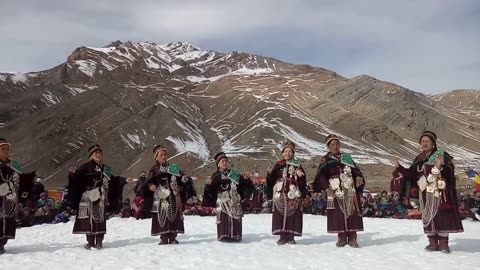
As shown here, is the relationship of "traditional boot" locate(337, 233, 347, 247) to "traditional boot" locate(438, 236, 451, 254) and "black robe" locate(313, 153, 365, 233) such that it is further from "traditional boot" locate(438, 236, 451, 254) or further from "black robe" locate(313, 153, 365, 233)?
"traditional boot" locate(438, 236, 451, 254)

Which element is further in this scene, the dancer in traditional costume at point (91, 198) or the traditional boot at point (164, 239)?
the traditional boot at point (164, 239)

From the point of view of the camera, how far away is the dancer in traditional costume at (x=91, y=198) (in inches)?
343

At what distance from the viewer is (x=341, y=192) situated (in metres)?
8.66

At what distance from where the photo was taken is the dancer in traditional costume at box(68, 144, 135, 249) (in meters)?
8.72

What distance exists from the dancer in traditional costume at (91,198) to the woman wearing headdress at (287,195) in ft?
9.57

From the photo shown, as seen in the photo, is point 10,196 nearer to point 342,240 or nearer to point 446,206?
point 342,240

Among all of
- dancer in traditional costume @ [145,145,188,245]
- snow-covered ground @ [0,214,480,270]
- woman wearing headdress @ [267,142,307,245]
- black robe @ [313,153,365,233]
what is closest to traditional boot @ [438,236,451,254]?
snow-covered ground @ [0,214,480,270]

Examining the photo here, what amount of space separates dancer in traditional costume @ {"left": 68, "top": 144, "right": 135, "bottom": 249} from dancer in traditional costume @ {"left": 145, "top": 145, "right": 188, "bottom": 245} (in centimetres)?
82

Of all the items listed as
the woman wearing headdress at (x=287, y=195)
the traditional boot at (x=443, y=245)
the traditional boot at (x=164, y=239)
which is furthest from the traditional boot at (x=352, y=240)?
the traditional boot at (x=164, y=239)

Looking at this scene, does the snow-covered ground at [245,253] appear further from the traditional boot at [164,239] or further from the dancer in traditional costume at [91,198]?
the dancer in traditional costume at [91,198]

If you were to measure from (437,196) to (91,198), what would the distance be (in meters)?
5.62

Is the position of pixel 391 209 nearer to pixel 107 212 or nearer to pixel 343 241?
pixel 343 241

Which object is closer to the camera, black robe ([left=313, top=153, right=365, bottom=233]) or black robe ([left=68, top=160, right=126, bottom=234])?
black robe ([left=313, top=153, right=365, bottom=233])

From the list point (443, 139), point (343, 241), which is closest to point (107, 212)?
point (343, 241)
